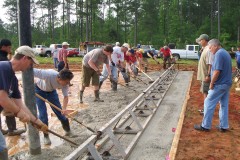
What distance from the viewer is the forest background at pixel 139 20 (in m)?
51.5

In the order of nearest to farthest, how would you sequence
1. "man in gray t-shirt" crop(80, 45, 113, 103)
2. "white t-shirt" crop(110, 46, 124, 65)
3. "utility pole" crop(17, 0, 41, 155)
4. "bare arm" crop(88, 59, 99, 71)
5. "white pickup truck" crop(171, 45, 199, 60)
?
"utility pole" crop(17, 0, 41, 155) < "bare arm" crop(88, 59, 99, 71) < "man in gray t-shirt" crop(80, 45, 113, 103) < "white t-shirt" crop(110, 46, 124, 65) < "white pickup truck" crop(171, 45, 199, 60)

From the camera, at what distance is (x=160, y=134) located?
635 centimetres

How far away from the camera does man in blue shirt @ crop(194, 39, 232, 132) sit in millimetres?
6234

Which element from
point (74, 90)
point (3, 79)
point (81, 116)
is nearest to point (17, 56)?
point (3, 79)

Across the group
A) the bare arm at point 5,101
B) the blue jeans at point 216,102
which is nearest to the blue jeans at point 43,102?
the bare arm at point 5,101

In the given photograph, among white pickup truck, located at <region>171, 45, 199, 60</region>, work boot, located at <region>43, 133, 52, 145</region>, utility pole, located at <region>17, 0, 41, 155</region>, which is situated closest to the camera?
utility pole, located at <region>17, 0, 41, 155</region>

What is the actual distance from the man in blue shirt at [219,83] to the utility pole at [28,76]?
130 inches

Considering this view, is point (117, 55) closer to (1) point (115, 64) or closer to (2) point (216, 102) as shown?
(1) point (115, 64)

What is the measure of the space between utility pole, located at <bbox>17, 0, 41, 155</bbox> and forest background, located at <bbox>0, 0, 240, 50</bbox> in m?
41.0

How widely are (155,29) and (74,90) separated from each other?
1882 inches

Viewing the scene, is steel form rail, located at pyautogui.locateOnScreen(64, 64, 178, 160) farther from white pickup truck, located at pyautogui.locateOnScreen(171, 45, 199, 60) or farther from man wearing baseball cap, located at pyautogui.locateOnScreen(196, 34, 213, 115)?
white pickup truck, located at pyautogui.locateOnScreen(171, 45, 199, 60)

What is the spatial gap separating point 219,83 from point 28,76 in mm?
3688

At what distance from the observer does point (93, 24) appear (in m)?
55.5

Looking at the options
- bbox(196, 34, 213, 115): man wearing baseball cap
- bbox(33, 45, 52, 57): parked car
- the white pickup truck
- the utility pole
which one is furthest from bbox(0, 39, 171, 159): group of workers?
bbox(33, 45, 52, 57): parked car
